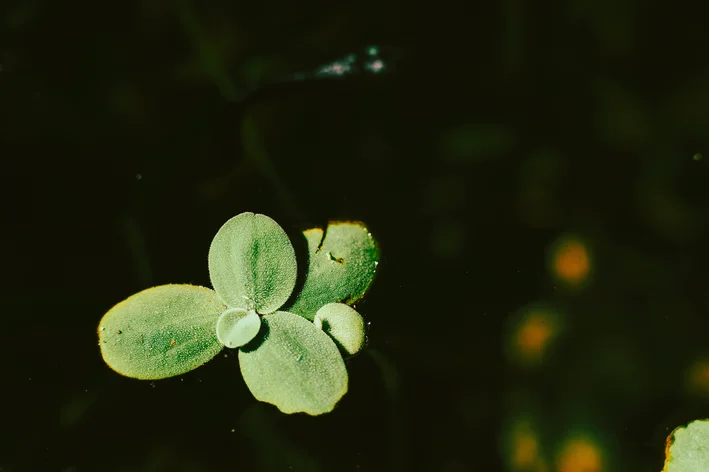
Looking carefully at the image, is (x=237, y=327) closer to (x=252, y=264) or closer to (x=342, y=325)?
(x=252, y=264)

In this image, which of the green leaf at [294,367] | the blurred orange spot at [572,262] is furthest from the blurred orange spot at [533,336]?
the green leaf at [294,367]

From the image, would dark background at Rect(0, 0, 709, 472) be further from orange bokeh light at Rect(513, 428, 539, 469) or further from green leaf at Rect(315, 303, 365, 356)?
green leaf at Rect(315, 303, 365, 356)

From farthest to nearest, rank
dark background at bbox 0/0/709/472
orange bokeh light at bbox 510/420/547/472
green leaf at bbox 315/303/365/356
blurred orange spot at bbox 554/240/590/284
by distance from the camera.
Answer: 1. blurred orange spot at bbox 554/240/590/284
2. orange bokeh light at bbox 510/420/547/472
3. dark background at bbox 0/0/709/472
4. green leaf at bbox 315/303/365/356

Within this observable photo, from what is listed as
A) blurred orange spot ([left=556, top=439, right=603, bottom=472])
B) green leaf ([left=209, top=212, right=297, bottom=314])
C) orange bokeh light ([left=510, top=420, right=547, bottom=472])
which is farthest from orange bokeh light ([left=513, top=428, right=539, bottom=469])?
green leaf ([left=209, top=212, right=297, bottom=314])

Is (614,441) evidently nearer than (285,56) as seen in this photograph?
Yes

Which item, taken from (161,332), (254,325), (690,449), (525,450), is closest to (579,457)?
(525,450)

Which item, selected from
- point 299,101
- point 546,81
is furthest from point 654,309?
point 299,101

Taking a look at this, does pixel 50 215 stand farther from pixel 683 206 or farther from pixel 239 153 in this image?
pixel 683 206
